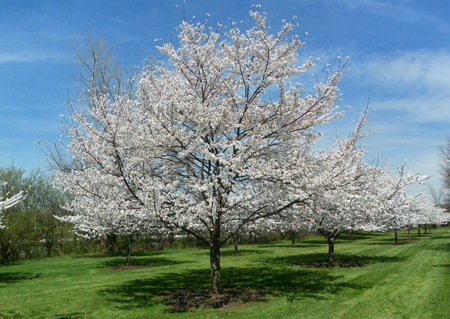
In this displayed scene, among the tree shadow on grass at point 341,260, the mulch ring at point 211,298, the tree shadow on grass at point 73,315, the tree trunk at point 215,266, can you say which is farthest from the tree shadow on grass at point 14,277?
the tree shadow on grass at point 341,260

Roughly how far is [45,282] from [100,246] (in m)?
13.3

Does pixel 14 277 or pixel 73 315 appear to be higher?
pixel 73 315

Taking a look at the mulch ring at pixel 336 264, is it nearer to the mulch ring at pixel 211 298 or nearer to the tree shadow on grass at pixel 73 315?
the mulch ring at pixel 211 298

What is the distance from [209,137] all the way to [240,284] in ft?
18.1

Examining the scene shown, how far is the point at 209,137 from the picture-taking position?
28.3ft

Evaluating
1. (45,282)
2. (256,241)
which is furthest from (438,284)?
(256,241)

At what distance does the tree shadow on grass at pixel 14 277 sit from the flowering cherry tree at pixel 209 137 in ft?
23.8

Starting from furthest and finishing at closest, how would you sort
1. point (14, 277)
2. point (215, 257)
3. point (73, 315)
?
point (14, 277) < point (215, 257) < point (73, 315)

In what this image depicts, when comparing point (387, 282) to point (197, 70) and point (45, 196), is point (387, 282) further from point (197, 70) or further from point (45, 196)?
point (45, 196)

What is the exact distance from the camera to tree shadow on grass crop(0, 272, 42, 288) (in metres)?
12.7

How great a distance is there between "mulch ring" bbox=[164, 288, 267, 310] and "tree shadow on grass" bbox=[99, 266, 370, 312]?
380 mm

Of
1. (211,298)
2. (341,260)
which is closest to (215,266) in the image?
(211,298)

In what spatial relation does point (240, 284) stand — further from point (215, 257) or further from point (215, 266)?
point (215, 257)

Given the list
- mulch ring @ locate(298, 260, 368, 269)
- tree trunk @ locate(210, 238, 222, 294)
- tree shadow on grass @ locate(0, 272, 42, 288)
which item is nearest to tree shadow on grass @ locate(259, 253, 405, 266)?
mulch ring @ locate(298, 260, 368, 269)
